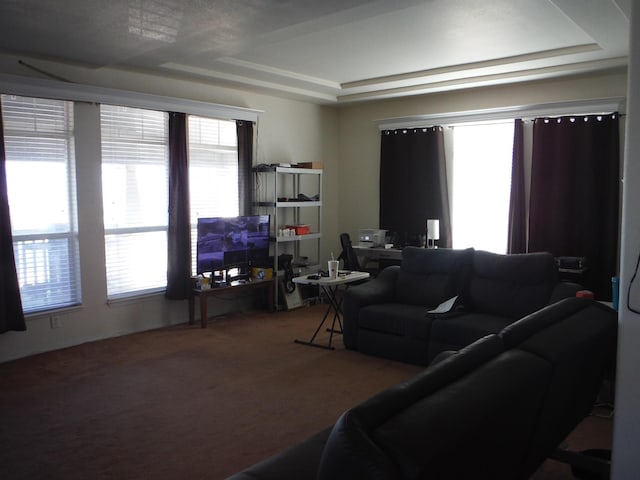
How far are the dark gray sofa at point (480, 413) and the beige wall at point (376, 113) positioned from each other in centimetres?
393

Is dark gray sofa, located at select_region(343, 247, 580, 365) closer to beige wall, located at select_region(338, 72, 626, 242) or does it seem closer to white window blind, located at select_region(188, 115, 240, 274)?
white window blind, located at select_region(188, 115, 240, 274)

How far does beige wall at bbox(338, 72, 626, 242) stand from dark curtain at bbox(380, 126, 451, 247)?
24 centimetres

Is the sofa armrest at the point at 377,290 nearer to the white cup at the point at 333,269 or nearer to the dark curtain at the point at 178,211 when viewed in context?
the white cup at the point at 333,269

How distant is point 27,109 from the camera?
4629 mm

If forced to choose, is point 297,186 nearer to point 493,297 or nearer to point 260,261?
point 260,261

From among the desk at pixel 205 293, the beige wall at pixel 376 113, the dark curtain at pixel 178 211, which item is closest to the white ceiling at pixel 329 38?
the beige wall at pixel 376 113

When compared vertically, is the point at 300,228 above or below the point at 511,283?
above

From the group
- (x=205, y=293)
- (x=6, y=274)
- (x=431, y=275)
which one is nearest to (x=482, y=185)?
(x=431, y=275)

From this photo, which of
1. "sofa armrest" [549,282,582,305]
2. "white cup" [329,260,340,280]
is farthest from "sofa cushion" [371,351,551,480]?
"white cup" [329,260,340,280]

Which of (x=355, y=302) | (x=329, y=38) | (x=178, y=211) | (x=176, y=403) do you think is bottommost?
(x=176, y=403)

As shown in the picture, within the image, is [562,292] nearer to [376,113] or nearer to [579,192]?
[579,192]

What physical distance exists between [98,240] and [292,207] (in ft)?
8.81

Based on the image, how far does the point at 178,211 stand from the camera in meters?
5.72

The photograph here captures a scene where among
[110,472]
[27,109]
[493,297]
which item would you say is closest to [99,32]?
[27,109]
